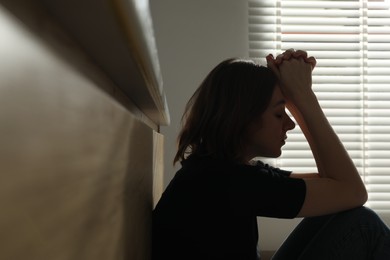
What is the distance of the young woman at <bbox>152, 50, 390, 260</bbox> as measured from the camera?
27.3 inches

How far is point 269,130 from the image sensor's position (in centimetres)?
86

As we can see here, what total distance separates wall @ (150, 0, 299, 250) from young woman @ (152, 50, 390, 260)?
869 millimetres

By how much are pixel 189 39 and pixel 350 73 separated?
2.12 feet

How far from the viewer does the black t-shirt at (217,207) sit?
2.26 feet

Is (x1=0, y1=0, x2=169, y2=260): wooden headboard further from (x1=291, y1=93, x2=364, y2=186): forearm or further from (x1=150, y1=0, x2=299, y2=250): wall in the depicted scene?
(x1=150, y1=0, x2=299, y2=250): wall

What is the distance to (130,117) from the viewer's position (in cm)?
43

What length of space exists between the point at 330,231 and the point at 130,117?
503 millimetres

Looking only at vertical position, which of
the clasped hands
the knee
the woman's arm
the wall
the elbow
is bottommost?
the knee

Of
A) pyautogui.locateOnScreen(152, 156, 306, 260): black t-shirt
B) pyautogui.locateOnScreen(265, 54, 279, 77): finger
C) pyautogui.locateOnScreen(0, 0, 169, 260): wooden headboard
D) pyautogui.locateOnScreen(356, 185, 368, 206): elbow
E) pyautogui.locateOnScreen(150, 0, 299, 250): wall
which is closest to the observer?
pyautogui.locateOnScreen(0, 0, 169, 260): wooden headboard

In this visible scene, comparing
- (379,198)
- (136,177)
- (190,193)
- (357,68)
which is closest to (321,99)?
(357,68)

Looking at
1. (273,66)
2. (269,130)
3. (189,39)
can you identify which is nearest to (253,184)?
(269,130)

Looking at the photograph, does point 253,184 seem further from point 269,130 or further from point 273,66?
point 273,66

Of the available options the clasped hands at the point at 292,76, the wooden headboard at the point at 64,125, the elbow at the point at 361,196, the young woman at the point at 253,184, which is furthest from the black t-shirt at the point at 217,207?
the wooden headboard at the point at 64,125

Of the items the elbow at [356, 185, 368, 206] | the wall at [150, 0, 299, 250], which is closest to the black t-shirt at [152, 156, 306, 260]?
the elbow at [356, 185, 368, 206]
